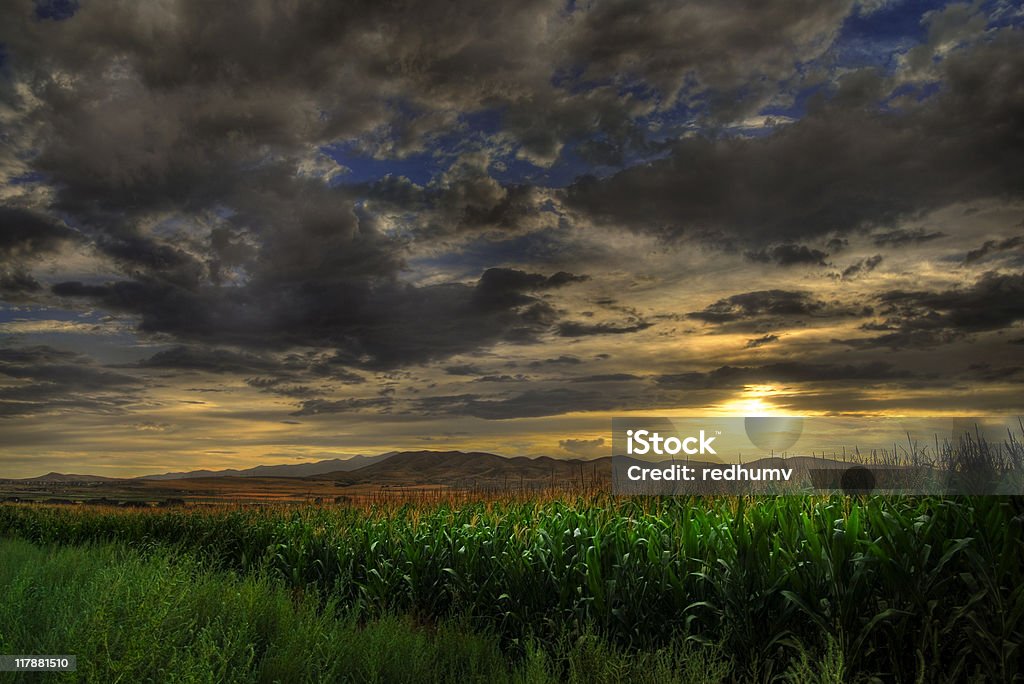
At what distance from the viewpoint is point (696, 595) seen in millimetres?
6867

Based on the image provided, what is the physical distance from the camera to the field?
5422 mm

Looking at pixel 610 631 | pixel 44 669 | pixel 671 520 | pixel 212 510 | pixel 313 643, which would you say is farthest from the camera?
pixel 212 510

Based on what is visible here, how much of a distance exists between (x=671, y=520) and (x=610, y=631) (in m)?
2.00

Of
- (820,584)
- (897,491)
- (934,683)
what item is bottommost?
(934,683)

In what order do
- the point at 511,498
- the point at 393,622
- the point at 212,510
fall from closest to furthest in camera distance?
the point at 393,622 < the point at 511,498 < the point at 212,510

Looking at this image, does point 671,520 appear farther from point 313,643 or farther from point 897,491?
point 313,643

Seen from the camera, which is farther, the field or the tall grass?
the field

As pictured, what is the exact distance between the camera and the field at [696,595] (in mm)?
5422

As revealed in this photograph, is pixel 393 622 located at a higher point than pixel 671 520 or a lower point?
lower

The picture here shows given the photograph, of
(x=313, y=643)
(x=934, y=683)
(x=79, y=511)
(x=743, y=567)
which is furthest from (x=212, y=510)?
(x=934, y=683)

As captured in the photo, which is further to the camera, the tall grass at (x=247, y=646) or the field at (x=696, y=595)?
A: the field at (x=696, y=595)

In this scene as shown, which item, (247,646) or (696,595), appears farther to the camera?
(696,595)

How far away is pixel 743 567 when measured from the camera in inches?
250

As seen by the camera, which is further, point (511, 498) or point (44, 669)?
point (511, 498)
